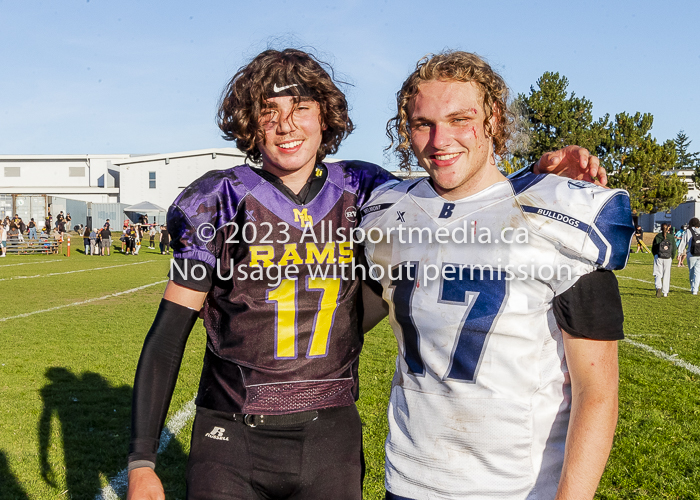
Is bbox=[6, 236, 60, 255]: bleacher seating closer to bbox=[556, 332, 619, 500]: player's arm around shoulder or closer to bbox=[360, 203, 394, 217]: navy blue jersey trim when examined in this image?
bbox=[360, 203, 394, 217]: navy blue jersey trim

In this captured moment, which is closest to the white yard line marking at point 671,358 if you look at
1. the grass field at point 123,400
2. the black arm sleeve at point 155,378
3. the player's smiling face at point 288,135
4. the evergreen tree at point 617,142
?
the grass field at point 123,400

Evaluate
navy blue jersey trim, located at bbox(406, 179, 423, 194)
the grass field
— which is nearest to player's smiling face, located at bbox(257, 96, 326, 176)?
navy blue jersey trim, located at bbox(406, 179, 423, 194)

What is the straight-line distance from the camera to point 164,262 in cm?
2550

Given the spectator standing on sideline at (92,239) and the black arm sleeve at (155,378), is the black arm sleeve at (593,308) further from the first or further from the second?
the spectator standing on sideline at (92,239)

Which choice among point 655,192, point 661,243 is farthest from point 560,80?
point 661,243

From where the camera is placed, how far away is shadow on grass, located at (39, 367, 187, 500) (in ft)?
14.5

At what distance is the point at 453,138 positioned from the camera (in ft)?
6.24

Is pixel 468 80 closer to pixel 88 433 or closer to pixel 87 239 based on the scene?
pixel 88 433

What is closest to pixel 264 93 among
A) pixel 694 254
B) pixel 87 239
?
pixel 694 254

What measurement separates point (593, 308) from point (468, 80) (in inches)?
34.6

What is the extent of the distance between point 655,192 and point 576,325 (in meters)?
47.0

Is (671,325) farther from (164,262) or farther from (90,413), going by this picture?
(164,262)

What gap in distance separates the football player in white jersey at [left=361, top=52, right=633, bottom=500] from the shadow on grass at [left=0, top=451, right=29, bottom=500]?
11.7ft

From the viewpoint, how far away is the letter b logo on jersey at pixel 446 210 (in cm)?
189
